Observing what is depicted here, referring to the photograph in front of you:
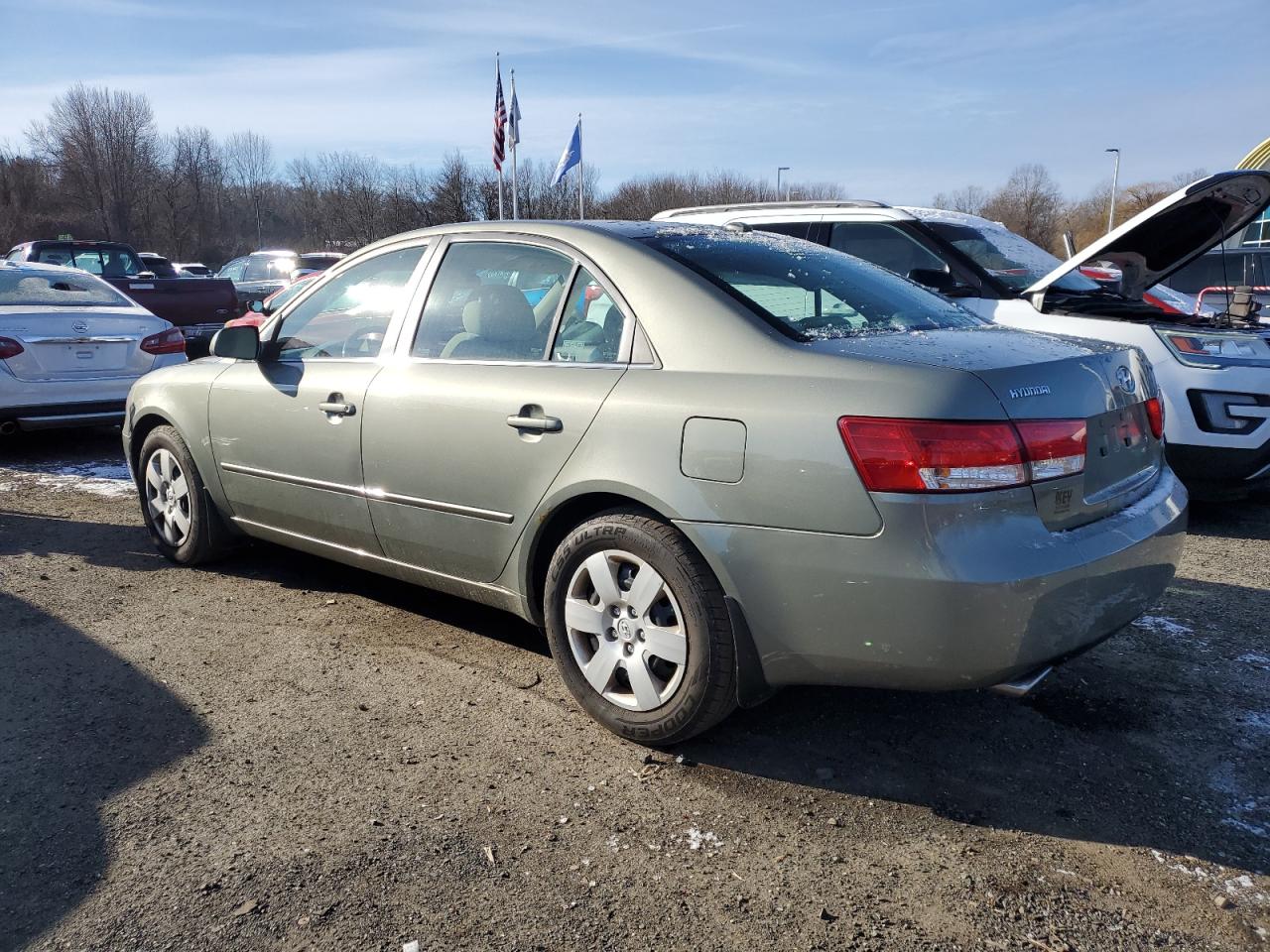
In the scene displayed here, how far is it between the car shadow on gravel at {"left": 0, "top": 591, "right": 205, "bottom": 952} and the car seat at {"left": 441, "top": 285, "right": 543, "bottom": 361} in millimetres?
1567

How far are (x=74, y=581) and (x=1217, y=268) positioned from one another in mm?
13311

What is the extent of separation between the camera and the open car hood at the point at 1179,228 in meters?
5.66

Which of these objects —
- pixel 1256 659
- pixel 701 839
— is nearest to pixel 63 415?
pixel 701 839

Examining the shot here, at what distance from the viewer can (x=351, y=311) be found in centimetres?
412

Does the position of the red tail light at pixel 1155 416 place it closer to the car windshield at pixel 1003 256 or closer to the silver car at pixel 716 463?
the silver car at pixel 716 463

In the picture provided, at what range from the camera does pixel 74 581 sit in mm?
4758

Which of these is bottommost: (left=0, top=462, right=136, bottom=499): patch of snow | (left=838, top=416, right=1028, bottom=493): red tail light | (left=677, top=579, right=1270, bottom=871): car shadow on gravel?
(left=677, top=579, right=1270, bottom=871): car shadow on gravel

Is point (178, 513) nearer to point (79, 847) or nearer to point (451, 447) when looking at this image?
point (451, 447)

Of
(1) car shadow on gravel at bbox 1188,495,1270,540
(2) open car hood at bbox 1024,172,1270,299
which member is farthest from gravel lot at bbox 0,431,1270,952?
(2) open car hood at bbox 1024,172,1270,299

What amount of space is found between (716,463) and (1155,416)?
155cm

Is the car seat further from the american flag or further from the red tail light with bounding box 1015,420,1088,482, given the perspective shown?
the american flag

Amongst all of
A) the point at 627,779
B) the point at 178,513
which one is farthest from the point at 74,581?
the point at 627,779

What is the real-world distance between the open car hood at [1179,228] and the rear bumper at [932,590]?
3633 millimetres

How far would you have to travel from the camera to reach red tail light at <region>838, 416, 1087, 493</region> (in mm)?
2449
